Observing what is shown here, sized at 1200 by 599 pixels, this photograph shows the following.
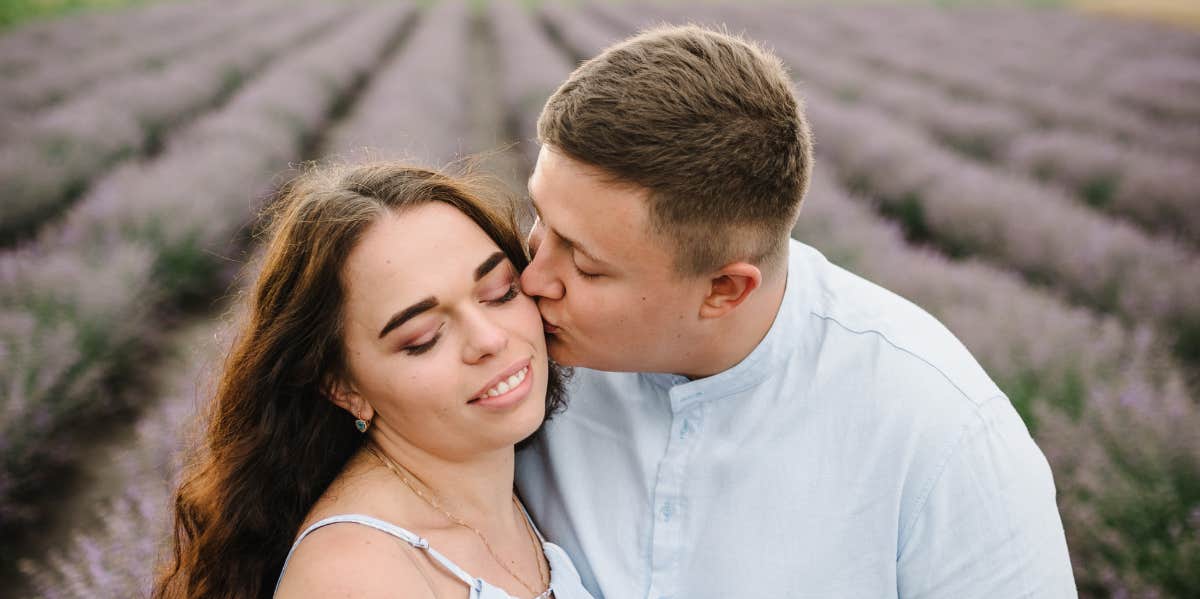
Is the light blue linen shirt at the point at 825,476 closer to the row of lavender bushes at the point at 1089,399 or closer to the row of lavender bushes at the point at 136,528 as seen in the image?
the row of lavender bushes at the point at 136,528

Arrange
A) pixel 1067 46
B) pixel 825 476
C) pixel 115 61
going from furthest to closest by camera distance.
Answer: pixel 1067 46 < pixel 115 61 < pixel 825 476

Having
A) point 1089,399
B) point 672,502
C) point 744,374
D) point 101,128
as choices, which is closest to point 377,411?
point 672,502

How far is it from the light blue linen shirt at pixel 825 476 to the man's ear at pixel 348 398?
0.53 metres

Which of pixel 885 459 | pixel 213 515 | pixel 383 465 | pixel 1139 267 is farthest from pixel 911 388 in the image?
pixel 1139 267

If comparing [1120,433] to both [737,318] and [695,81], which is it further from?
[695,81]

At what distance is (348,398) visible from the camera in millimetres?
1854

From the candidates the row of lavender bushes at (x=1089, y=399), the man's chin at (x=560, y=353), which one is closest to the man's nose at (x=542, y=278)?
the man's chin at (x=560, y=353)

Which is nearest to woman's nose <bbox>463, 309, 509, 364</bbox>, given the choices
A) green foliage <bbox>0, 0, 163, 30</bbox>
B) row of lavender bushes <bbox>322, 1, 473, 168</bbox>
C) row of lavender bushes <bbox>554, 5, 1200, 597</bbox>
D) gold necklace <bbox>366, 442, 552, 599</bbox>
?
gold necklace <bbox>366, 442, 552, 599</bbox>

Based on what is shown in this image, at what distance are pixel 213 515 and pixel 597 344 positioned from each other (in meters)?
0.98

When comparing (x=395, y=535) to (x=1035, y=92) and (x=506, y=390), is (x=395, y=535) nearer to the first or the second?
(x=506, y=390)

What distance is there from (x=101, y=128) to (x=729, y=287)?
8.77m

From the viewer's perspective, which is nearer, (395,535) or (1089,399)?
(395,535)

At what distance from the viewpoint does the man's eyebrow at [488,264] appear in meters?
1.76

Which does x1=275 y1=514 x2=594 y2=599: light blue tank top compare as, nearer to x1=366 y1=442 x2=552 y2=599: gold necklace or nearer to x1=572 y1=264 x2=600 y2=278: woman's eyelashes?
x1=366 y1=442 x2=552 y2=599: gold necklace
